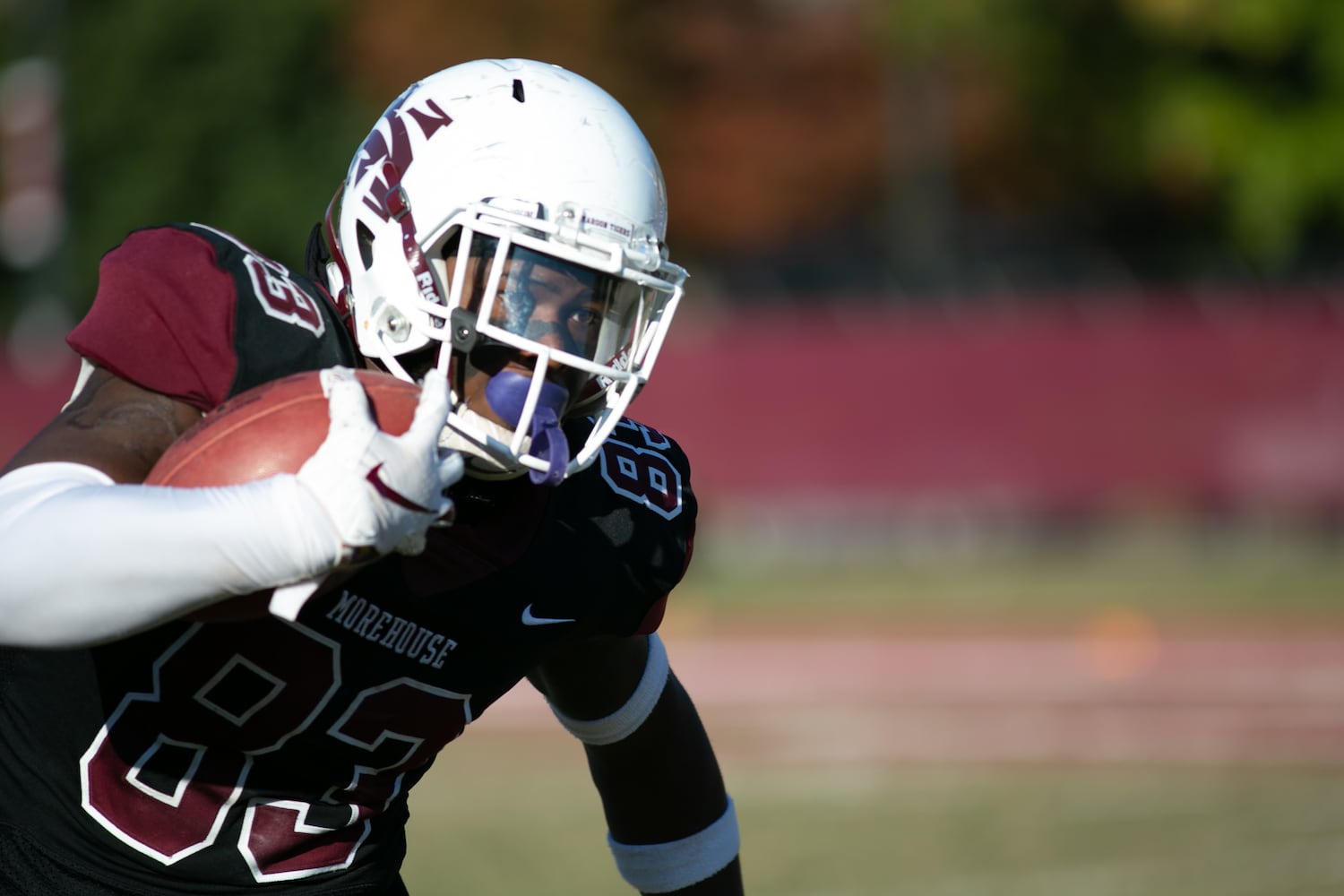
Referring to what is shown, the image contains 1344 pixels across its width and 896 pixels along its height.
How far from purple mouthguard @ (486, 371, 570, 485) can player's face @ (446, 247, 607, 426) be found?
2 cm

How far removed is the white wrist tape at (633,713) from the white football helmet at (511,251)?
0.50 meters

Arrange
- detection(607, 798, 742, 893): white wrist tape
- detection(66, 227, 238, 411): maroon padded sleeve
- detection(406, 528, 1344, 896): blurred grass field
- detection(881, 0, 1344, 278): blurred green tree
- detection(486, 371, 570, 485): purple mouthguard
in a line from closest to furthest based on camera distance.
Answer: detection(66, 227, 238, 411): maroon padded sleeve, detection(486, 371, 570, 485): purple mouthguard, detection(607, 798, 742, 893): white wrist tape, detection(406, 528, 1344, 896): blurred grass field, detection(881, 0, 1344, 278): blurred green tree

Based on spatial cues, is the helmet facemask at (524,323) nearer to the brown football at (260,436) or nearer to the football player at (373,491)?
the football player at (373,491)

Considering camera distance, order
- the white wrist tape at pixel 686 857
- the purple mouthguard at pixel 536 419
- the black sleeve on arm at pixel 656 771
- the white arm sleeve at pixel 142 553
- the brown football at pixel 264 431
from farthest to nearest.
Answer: the white wrist tape at pixel 686 857 < the black sleeve on arm at pixel 656 771 < the purple mouthguard at pixel 536 419 < the brown football at pixel 264 431 < the white arm sleeve at pixel 142 553

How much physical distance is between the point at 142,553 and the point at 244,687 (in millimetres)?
524

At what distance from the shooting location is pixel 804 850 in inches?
228

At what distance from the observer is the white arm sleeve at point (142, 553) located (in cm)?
169

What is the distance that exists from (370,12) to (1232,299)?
14529 millimetres

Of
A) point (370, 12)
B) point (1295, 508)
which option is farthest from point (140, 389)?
point (370, 12)

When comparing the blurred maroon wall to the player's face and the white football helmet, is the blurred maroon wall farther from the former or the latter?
the player's face

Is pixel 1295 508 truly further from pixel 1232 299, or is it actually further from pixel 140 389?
pixel 140 389

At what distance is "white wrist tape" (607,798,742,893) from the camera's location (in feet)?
9.59

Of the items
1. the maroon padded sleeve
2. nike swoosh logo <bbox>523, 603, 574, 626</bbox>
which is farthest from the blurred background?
the maroon padded sleeve

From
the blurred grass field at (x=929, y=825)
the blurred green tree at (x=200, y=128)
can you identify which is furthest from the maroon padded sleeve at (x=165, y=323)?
the blurred green tree at (x=200, y=128)
